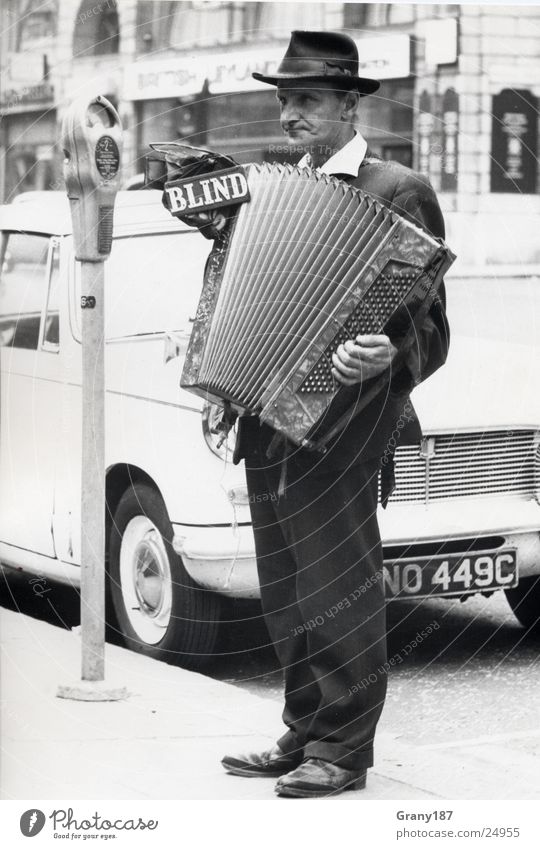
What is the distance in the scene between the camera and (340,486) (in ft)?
14.2

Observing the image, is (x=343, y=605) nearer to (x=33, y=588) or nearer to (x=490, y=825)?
(x=490, y=825)

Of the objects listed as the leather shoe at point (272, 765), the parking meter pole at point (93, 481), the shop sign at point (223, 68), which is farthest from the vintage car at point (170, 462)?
the leather shoe at point (272, 765)

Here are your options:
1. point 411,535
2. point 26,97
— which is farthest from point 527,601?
point 26,97

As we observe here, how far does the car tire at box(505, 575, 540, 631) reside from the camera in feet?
20.4

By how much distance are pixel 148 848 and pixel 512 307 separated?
2.59 m

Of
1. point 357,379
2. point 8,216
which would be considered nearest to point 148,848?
point 357,379

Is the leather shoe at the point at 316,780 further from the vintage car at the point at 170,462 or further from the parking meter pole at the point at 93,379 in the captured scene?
the vintage car at the point at 170,462

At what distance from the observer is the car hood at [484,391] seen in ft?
18.7

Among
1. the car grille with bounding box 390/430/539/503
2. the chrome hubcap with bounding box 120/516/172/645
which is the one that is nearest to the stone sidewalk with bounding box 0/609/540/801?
the chrome hubcap with bounding box 120/516/172/645

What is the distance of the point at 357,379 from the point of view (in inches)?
159

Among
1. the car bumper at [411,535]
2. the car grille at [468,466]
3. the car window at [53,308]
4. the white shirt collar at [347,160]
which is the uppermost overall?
the white shirt collar at [347,160]

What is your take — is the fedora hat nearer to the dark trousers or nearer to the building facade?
the building facade

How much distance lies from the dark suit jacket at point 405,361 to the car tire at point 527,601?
2.06 metres

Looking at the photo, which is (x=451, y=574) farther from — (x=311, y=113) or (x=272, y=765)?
(x=311, y=113)
